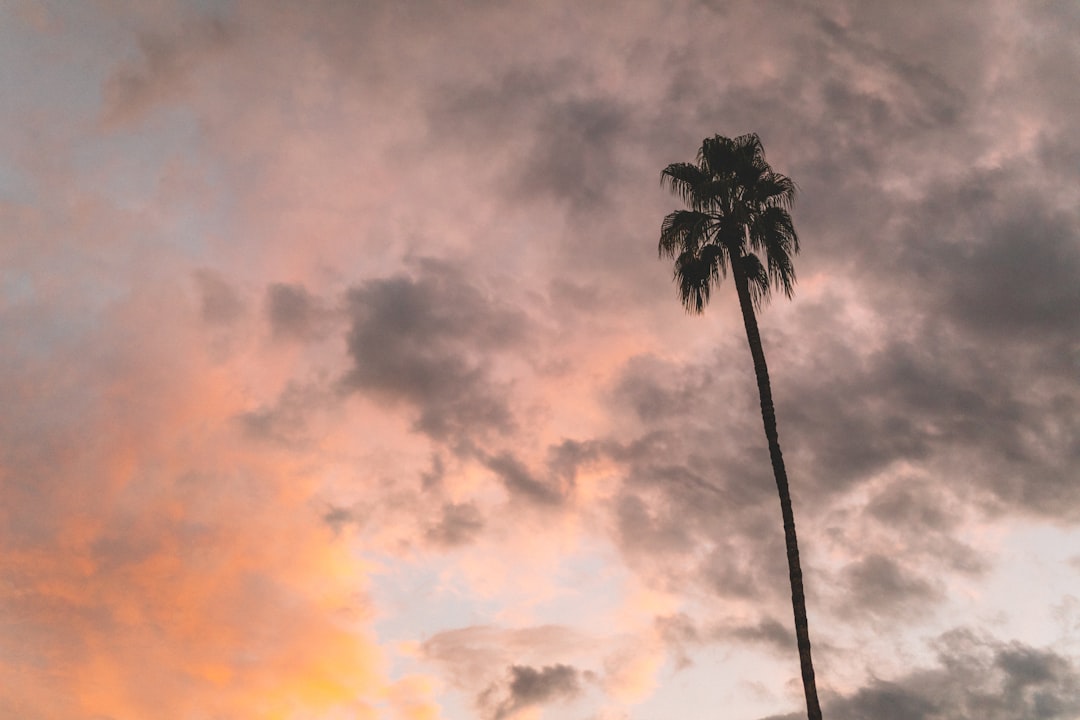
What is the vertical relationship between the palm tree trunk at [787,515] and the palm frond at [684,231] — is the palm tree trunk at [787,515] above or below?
below

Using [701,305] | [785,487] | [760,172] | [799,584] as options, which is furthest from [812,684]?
[760,172]

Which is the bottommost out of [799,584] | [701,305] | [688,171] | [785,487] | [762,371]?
[799,584]

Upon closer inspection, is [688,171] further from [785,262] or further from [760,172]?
[785,262]

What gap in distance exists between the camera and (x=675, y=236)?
102ft

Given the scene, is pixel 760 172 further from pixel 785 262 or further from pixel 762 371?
pixel 762 371

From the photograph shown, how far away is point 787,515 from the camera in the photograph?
25922 millimetres

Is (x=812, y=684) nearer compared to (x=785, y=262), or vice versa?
(x=812, y=684)

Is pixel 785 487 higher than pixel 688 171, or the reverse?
pixel 688 171

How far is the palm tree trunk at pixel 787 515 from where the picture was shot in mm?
24188

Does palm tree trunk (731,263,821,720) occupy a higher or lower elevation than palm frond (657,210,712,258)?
lower

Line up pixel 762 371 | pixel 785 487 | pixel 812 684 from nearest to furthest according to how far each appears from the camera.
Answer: pixel 812 684 → pixel 785 487 → pixel 762 371

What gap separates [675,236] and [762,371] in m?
6.28

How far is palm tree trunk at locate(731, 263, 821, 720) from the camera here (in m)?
24.2

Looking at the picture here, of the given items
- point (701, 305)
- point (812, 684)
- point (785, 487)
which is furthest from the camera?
point (701, 305)
